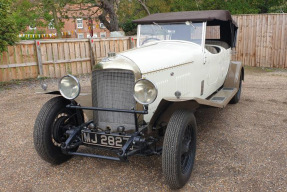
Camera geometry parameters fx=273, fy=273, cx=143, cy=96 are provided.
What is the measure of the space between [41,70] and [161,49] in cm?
729

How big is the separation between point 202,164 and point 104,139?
53.2 inches

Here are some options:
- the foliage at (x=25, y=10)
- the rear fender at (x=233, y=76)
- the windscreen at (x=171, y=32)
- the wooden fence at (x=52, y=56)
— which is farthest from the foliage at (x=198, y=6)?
the windscreen at (x=171, y=32)

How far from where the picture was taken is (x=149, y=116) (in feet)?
11.3

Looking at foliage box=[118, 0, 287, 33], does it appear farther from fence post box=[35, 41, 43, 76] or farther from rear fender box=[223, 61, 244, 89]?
fence post box=[35, 41, 43, 76]

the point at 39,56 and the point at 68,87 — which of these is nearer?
the point at 68,87

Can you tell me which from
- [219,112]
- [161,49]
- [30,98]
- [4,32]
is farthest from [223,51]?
[4,32]

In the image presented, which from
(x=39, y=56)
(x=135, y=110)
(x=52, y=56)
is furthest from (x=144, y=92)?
(x=52, y=56)

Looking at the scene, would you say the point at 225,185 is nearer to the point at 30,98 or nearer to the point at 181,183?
the point at 181,183

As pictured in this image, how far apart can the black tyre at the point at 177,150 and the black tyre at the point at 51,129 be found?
1.41m

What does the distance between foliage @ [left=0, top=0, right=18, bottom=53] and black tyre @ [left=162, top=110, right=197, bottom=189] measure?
7048mm

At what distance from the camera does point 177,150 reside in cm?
282

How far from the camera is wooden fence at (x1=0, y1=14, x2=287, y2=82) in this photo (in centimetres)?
948

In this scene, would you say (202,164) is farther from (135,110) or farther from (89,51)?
(89,51)

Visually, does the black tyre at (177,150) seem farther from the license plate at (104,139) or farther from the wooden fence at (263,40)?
the wooden fence at (263,40)
